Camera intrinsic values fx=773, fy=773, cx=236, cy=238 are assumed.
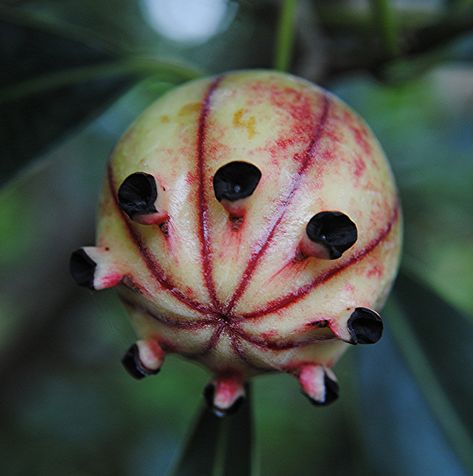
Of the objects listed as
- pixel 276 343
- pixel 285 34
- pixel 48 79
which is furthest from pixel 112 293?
pixel 276 343

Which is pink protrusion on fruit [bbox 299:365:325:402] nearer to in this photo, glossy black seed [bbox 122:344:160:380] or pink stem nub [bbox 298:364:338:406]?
pink stem nub [bbox 298:364:338:406]

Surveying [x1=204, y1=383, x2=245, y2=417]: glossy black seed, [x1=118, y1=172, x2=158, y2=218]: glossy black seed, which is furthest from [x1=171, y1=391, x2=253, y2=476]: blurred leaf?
[x1=118, y1=172, x2=158, y2=218]: glossy black seed

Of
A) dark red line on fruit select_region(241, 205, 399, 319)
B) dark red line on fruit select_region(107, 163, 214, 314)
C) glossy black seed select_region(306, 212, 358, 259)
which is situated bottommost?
dark red line on fruit select_region(241, 205, 399, 319)

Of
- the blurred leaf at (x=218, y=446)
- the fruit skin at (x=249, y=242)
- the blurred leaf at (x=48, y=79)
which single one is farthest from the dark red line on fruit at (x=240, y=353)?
the blurred leaf at (x=48, y=79)

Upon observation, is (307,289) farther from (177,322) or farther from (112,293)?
(112,293)

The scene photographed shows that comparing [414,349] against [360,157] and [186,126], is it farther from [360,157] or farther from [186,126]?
[186,126]
